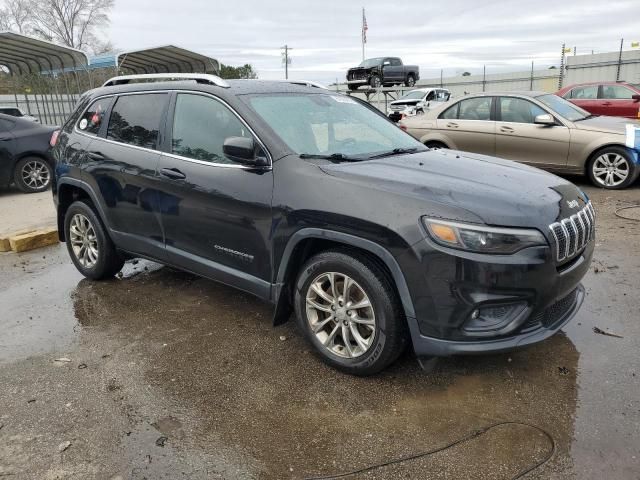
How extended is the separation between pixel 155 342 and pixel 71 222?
1984mm

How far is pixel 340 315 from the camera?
318cm

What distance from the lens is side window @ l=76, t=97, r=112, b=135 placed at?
4.76m

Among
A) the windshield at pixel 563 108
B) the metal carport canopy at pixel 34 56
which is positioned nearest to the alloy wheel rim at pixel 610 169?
the windshield at pixel 563 108

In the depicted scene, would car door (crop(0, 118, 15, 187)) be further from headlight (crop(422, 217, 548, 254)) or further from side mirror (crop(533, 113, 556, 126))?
headlight (crop(422, 217, 548, 254))

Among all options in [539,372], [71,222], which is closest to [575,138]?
[539,372]

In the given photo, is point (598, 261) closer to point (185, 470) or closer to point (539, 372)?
point (539, 372)

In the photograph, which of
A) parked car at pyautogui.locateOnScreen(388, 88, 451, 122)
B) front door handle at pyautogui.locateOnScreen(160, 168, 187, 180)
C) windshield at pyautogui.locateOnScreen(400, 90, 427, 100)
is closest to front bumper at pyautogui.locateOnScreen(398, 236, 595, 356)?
front door handle at pyautogui.locateOnScreen(160, 168, 187, 180)

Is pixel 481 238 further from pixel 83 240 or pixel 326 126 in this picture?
pixel 83 240

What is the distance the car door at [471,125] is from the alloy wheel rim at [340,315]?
651 centimetres

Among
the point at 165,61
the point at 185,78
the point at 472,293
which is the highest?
the point at 165,61

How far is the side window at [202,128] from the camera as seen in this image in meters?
3.68

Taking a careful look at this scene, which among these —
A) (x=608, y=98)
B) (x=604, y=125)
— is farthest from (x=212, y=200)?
(x=608, y=98)

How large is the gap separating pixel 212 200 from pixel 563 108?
281 inches

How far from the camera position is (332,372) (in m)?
3.32
